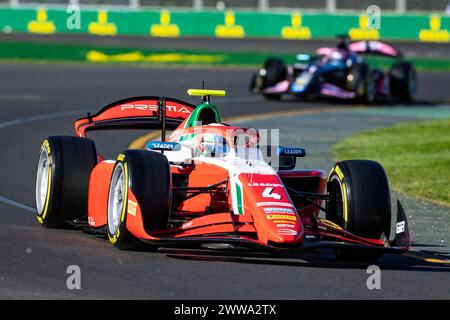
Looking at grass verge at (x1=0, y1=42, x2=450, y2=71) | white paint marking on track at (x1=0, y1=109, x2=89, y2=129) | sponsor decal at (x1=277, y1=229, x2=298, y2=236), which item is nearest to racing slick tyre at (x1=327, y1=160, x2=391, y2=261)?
sponsor decal at (x1=277, y1=229, x2=298, y2=236)

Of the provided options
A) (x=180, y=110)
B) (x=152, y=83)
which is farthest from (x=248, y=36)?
(x=180, y=110)

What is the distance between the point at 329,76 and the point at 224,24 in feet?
56.8

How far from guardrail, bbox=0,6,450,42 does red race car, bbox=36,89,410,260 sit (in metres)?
32.0

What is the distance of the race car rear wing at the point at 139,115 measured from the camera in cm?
1171

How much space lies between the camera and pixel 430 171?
1589cm

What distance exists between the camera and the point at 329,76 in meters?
26.1

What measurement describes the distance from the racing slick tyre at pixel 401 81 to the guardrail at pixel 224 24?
553 inches

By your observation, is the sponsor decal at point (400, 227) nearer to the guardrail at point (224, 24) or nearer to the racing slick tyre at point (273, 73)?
the racing slick tyre at point (273, 73)

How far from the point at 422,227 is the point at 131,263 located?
3.66 m

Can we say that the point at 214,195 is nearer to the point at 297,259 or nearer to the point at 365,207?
the point at 297,259

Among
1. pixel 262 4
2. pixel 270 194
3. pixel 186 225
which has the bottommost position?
pixel 262 4

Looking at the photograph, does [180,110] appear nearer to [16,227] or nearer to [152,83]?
[16,227]

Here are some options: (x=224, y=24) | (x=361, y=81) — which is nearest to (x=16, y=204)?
(x=361, y=81)

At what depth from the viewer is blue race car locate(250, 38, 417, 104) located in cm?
2558
